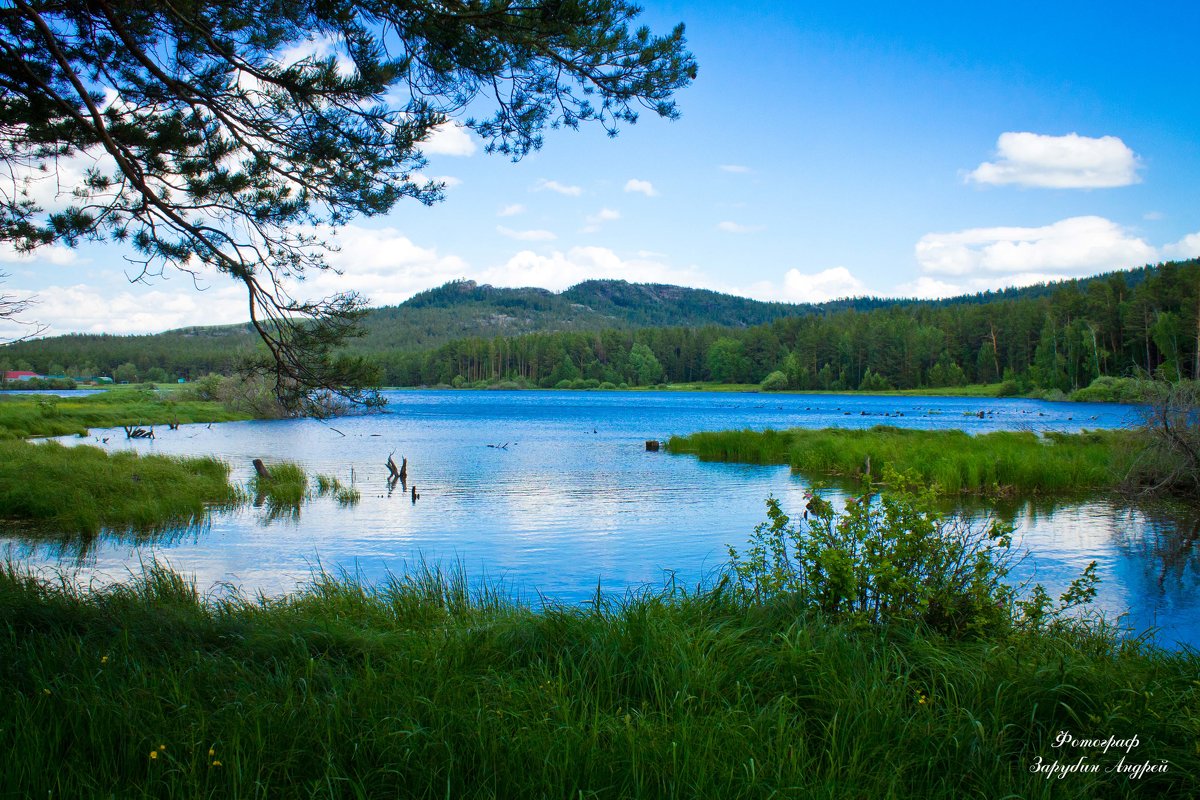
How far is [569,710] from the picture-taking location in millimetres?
4719

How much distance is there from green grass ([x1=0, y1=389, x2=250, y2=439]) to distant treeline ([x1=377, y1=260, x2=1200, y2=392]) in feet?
65.9

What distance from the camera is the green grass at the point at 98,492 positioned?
56.9 ft

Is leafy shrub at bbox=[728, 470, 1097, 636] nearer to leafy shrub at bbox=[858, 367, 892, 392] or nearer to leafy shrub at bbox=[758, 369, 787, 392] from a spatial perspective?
leafy shrub at bbox=[858, 367, 892, 392]

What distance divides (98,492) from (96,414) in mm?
42851

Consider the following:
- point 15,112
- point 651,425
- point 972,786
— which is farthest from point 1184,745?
point 651,425

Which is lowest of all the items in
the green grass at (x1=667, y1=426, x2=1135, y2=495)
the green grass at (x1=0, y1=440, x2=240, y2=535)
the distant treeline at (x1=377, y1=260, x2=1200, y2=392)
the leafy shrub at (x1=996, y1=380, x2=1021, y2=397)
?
the leafy shrub at (x1=996, y1=380, x2=1021, y2=397)

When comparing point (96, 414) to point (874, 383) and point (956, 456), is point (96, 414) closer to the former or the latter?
point (956, 456)

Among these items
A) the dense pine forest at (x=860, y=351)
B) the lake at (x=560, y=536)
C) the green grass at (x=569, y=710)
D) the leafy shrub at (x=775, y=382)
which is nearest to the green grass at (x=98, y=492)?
the lake at (x=560, y=536)

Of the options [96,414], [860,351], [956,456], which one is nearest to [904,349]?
[860,351]

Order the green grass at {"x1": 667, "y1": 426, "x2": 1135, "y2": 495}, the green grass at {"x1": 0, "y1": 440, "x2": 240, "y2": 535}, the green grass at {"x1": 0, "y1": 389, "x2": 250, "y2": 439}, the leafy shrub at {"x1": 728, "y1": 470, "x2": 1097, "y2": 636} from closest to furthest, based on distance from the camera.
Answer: the leafy shrub at {"x1": 728, "y1": 470, "x2": 1097, "y2": 636} < the green grass at {"x1": 0, "y1": 440, "x2": 240, "y2": 535} < the green grass at {"x1": 667, "y1": 426, "x2": 1135, "y2": 495} < the green grass at {"x1": 0, "y1": 389, "x2": 250, "y2": 439}

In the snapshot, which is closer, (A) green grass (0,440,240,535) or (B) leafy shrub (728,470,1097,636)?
(B) leafy shrub (728,470,1097,636)

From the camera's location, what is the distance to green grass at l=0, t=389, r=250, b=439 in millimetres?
44469

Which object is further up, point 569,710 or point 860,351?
point 860,351

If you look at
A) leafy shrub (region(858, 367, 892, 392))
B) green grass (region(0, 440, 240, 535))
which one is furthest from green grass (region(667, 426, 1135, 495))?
leafy shrub (region(858, 367, 892, 392))
